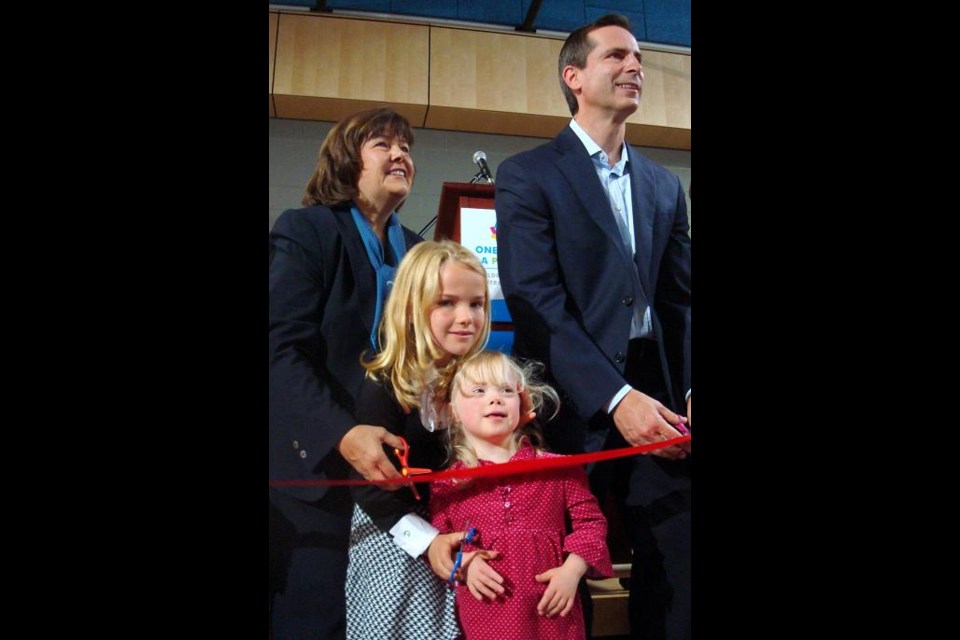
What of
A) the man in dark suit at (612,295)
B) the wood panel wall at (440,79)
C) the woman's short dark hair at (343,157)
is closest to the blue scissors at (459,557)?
the man in dark suit at (612,295)

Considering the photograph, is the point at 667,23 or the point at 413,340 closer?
the point at 413,340

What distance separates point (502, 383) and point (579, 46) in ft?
2.51

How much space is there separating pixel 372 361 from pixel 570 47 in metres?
0.82

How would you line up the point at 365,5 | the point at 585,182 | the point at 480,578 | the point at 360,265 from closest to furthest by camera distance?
the point at 480,578 → the point at 360,265 → the point at 585,182 → the point at 365,5

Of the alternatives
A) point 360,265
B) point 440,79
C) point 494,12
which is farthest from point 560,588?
point 494,12

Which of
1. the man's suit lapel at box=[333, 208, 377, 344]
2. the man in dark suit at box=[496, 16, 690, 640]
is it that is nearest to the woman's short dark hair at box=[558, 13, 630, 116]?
the man in dark suit at box=[496, 16, 690, 640]

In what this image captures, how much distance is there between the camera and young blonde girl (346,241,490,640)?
1518 millimetres

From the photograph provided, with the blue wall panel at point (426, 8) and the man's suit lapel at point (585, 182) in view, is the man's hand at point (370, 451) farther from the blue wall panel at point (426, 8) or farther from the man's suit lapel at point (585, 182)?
the blue wall panel at point (426, 8)

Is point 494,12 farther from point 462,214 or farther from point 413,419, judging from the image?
point 413,419

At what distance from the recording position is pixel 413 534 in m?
1.52
